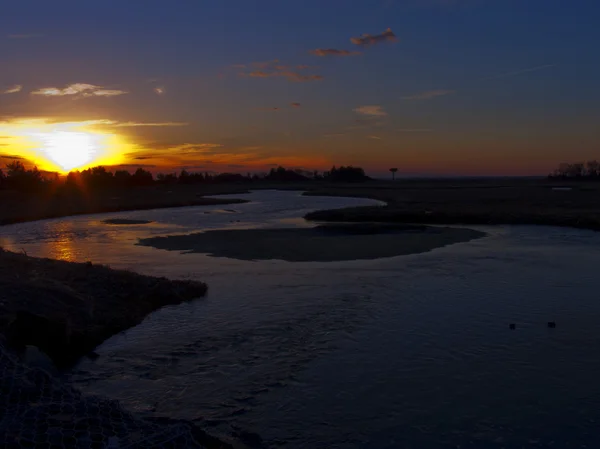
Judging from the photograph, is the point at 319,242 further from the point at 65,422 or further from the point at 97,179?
the point at 97,179

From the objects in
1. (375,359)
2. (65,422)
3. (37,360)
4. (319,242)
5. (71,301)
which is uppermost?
(319,242)

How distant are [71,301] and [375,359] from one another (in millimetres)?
8352

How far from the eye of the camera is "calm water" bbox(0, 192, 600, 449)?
9.22 m

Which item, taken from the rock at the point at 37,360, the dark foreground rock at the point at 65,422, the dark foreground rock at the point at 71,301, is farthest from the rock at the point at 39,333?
the dark foreground rock at the point at 65,422

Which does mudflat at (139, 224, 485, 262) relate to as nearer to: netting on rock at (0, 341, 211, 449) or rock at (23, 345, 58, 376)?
rock at (23, 345, 58, 376)

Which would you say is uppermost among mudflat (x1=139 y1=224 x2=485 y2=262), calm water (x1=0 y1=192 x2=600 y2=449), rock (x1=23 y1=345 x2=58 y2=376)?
mudflat (x1=139 y1=224 x2=485 y2=262)

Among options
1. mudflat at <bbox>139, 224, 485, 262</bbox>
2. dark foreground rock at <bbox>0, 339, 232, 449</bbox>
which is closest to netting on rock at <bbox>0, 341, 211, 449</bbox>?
dark foreground rock at <bbox>0, 339, 232, 449</bbox>

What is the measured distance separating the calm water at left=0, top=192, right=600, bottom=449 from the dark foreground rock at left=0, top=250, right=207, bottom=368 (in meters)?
0.66

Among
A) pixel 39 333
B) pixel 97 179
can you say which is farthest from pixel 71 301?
pixel 97 179

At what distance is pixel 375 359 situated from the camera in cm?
1220

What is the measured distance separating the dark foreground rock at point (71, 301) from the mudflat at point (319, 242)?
9103 mm

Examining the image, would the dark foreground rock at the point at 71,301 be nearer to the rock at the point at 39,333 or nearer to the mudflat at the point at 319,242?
the rock at the point at 39,333

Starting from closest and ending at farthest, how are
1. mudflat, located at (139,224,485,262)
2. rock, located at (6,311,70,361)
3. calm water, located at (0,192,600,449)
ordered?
calm water, located at (0,192,600,449)
rock, located at (6,311,70,361)
mudflat, located at (139,224,485,262)

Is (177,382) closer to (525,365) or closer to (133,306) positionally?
(133,306)
